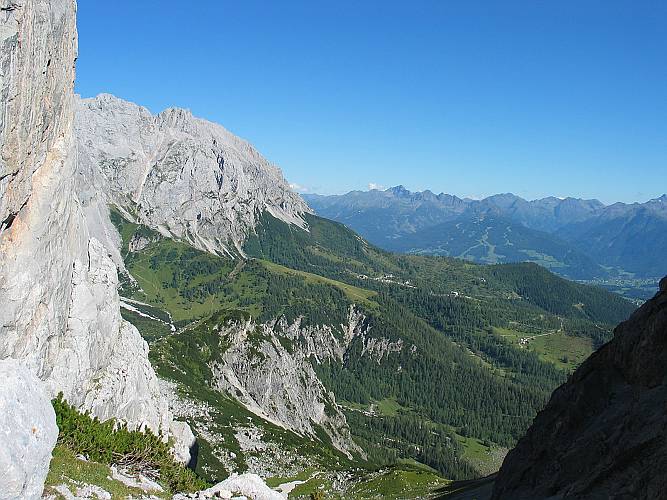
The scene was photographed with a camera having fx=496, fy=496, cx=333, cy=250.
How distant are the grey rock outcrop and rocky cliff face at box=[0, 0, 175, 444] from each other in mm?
18622

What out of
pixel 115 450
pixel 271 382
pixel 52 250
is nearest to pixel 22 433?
pixel 115 450

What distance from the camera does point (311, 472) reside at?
92.4 m

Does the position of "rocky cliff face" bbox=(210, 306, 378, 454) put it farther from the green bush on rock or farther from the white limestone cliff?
the green bush on rock

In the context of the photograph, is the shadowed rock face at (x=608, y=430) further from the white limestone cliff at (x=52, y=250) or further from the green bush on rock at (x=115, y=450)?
the white limestone cliff at (x=52, y=250)

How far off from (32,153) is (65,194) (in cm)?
1365

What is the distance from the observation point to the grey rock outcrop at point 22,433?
1600 centimetres

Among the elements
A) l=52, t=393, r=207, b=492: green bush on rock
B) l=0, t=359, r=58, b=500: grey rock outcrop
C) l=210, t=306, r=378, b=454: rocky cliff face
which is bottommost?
l=210, t=306, r=378, b=454: rocky cliff face

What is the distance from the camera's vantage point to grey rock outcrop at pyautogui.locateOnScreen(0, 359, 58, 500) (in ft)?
52.5

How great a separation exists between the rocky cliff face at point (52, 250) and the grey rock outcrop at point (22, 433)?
1862cm

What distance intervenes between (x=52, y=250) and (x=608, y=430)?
49.4 metres

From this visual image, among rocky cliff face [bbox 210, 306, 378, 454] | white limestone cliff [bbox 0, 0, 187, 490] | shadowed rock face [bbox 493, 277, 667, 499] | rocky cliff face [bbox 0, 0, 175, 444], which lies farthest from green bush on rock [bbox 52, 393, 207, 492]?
rocky cliff face [bbox 210, 306, 378, 454]

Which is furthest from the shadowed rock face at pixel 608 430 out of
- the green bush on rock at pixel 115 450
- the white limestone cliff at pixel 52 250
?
the white limestone cliff at pixel 52 250

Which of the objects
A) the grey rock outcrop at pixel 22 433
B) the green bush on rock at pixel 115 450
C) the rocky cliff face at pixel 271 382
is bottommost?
the rocky cliff face at pixel 271 382

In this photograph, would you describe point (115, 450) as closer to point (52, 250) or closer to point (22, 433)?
point (22, 433)
